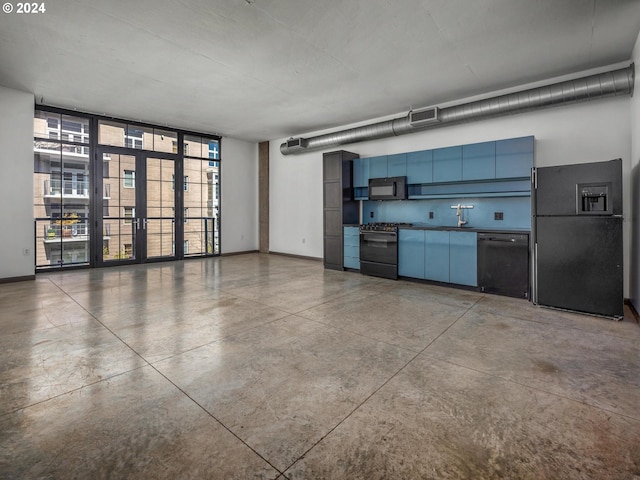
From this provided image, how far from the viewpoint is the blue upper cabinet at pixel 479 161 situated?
4.89m

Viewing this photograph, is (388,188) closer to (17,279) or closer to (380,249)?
(380,249)

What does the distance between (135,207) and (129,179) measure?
0.64 metres

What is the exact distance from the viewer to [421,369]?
2428 millimetres

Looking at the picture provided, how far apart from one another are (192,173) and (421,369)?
766cm

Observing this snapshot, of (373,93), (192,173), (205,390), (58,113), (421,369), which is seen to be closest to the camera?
(205,390)

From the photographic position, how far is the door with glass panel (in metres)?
6.95

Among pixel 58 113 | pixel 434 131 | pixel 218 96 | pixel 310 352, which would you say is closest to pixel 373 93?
pixel 434 131

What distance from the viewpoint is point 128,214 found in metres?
7.25

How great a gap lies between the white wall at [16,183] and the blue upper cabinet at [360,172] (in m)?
5.85

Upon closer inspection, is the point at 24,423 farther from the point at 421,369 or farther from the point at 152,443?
the point at 421,369

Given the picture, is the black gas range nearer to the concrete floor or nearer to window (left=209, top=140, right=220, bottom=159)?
the concrete floor

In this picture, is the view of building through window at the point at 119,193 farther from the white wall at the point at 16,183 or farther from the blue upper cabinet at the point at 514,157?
the blue upper cabinet at the point at 514,157
